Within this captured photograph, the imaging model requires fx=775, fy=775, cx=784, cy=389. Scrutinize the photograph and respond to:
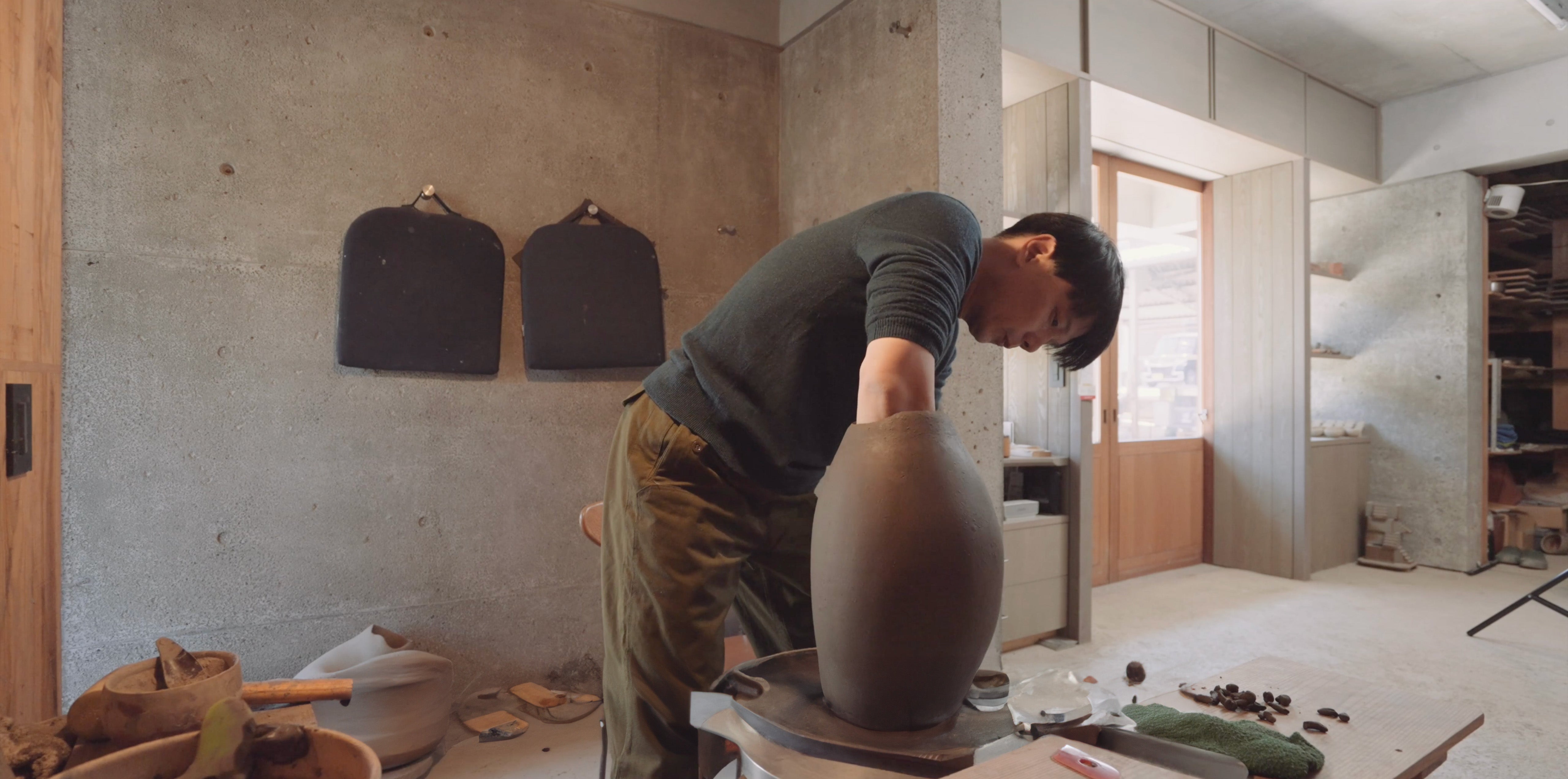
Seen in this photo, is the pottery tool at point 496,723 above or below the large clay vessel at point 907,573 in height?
below

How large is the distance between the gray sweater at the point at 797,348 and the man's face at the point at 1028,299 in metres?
0.08

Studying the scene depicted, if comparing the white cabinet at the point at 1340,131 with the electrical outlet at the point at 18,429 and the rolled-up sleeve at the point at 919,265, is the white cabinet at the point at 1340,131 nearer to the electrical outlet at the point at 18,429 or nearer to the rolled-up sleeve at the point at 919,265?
the rolled-up sleeve at the point at 919,265

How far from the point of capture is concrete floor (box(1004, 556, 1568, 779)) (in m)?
2.28

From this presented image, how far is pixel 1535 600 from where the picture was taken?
284cm

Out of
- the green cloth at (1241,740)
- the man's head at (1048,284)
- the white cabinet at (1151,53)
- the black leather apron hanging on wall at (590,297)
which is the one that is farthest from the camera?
the white cabinet at (1151,53)

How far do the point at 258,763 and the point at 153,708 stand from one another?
114mm

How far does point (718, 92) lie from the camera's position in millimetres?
2760

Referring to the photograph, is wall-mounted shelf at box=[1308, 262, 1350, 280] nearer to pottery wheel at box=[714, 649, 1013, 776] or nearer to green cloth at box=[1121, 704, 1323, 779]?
green cloth at box=[1121, 704, 1323, 779]

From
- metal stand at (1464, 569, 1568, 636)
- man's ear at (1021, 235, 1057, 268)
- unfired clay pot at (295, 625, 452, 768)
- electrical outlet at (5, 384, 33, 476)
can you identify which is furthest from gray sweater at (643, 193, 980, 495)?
metal stand at (1464, 569, 1568, 636)

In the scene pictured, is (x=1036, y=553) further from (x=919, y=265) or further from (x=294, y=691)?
(x=294, y=691)

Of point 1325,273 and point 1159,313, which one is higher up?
point 1325,273

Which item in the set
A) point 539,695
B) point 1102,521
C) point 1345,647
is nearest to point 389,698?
point 539,695

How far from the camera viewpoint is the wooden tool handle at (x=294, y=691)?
84cm

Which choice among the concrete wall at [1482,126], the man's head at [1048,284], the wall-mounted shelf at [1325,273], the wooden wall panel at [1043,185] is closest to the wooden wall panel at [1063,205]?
the wooden wall panel at [1043,185]
